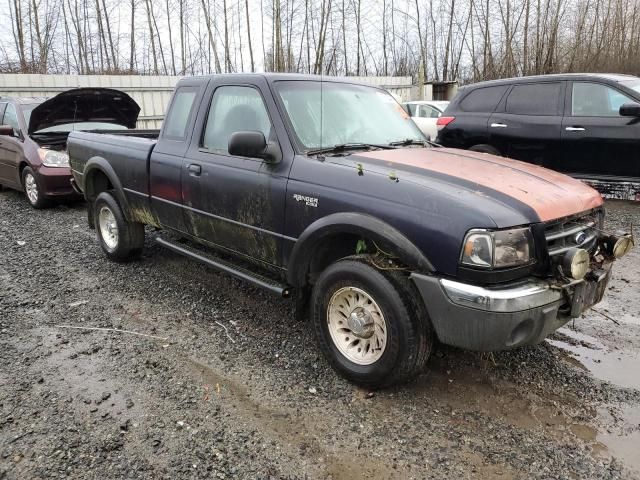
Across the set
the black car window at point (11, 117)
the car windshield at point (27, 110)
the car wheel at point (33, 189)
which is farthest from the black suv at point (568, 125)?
the black car window at point (11, 117)

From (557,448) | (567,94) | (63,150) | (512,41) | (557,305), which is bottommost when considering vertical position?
(557,448)

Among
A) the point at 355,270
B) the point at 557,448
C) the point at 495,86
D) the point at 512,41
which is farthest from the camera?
the point at 512,41

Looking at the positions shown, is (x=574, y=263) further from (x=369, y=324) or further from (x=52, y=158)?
(x=52, y=158)

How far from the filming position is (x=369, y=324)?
3102mm

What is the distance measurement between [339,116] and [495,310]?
2.00m

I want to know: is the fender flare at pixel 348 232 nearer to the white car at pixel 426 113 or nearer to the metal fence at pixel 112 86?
the metal fence at pixel 112 86

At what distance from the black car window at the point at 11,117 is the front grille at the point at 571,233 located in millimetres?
8749

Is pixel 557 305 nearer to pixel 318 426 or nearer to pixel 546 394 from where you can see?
pixel 546 394

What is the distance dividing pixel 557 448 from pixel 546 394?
539 millimetres

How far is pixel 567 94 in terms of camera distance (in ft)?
24.2

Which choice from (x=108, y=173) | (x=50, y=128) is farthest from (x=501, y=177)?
(x=50, y=128)

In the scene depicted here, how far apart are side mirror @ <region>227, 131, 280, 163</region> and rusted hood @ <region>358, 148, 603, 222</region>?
2.02 feet

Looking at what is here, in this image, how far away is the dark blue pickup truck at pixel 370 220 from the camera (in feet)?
8.75

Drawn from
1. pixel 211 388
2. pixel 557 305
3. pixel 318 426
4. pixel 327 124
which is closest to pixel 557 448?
pixel 557 305
